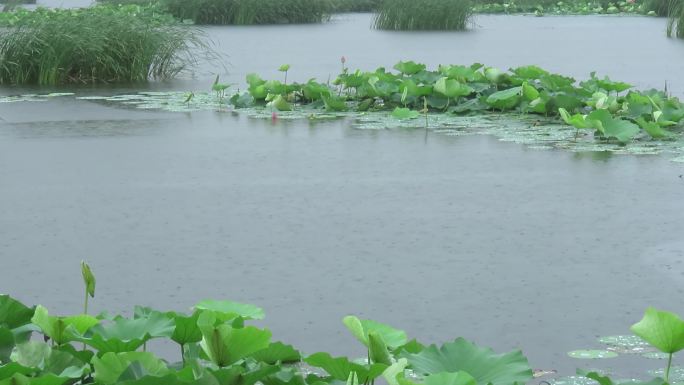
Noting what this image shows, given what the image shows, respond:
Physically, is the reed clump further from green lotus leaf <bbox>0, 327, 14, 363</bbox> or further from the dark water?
green lotus leaf <bbox>0, 327, 14, 363</bbox>

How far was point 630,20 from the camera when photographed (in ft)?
50.3

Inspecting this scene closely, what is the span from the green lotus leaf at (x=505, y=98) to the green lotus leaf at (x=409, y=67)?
0.66 meters

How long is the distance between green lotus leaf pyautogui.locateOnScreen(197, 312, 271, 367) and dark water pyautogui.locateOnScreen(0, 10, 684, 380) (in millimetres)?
573

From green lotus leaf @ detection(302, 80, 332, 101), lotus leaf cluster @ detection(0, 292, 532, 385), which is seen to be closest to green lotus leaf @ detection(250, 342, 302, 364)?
lotus leaf cluster @ detection(0, 292, 532, 385)

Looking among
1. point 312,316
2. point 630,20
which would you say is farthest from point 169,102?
point 630,20

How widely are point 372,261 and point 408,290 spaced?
0.27 meters

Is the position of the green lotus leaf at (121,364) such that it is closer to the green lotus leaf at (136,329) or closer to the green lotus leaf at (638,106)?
the green lotus leaf at (136,329)

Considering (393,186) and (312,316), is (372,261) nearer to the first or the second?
(312,316)

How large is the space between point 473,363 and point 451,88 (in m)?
4.02

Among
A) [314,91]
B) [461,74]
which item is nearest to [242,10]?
[314,91]

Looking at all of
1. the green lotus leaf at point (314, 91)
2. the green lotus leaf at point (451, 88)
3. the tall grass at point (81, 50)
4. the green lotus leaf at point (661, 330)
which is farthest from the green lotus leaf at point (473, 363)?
the tall grass at point (81, 50)

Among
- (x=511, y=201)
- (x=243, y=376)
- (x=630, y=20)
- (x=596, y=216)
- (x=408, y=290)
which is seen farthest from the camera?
(x=630, y=20)

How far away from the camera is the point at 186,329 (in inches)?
59.8

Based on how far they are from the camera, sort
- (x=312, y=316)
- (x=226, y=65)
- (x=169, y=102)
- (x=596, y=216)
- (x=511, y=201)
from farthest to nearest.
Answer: (x=226, y=65) < (x=169, y=102) < (x=511, y=201) < (x=596, y=216) < (x=312, y=316)
